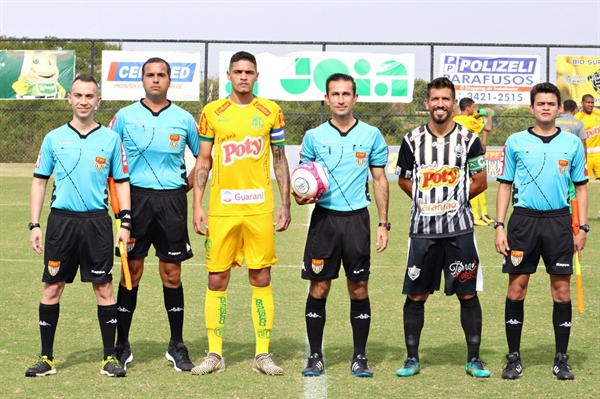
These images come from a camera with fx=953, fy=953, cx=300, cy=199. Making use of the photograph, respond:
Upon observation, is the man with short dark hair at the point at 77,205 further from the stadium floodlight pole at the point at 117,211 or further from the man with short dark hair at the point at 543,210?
the man with short dark hair at the point at 543,210

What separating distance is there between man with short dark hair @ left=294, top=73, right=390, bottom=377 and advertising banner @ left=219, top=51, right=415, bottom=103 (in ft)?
66.6

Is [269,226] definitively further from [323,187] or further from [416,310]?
[416,310]

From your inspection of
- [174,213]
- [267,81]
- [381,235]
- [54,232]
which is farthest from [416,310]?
[267,81]

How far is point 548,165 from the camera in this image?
21.5 feet

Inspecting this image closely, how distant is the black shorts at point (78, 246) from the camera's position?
644cm

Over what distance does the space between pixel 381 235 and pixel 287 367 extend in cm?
116

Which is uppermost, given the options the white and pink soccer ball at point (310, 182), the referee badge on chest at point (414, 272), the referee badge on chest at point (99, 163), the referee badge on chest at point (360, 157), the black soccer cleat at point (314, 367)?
the referee badge on chest at point (360, 157)

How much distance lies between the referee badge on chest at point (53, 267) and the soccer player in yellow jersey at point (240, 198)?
0.99m

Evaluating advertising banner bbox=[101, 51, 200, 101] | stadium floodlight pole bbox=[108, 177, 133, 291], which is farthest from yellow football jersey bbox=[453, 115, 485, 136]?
advertising banner bbox=[101, 51, 200, 101]

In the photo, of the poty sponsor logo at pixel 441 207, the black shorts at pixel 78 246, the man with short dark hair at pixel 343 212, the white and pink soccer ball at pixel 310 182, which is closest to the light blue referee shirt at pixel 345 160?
the man with short dark hair at pixel 343 212

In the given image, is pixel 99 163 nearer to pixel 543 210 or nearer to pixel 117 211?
pixel 117 211

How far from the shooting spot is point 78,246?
21.2 feet

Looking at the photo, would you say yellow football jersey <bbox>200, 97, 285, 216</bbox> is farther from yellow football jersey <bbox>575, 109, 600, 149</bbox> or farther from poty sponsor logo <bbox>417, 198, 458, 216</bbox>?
yellow football jersey <bbox>575, 109, 600, 149</bbox>

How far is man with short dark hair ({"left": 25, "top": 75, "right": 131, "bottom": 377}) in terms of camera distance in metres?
6.42
